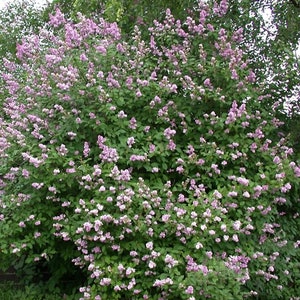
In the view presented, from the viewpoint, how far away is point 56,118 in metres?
4.52

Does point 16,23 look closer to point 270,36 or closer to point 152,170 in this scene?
point 270,36

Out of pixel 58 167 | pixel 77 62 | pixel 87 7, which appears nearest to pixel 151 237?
pixel 58 167

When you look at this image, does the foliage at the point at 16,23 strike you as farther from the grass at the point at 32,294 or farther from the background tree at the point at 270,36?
the grass at the point at 32,294

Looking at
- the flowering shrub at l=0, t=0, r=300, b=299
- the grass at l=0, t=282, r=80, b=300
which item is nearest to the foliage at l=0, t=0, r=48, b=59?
the flowering shrub at l=0, t=0, r=300, b=299

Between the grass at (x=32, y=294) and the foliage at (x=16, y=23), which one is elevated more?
the foliage at (x=16, y=23)

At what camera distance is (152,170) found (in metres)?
4.05

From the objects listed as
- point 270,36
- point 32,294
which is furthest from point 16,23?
point 32,294

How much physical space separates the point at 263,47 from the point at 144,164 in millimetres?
2028

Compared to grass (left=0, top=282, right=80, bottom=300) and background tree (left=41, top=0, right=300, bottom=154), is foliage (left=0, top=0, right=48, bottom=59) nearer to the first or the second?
background tree (left=41, top=0, right=300, bottom=154)

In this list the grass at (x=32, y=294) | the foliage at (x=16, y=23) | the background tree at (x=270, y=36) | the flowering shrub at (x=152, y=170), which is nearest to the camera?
the flowering shrub at (x=152, y=170)

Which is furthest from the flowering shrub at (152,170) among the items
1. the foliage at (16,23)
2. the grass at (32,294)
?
the foliage at (16,23)

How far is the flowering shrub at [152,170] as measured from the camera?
3.63 m

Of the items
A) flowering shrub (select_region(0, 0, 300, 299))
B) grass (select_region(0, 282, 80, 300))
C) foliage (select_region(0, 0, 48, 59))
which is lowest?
grass (select_region(0, 282, 80, 300))

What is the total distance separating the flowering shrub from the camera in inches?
143
